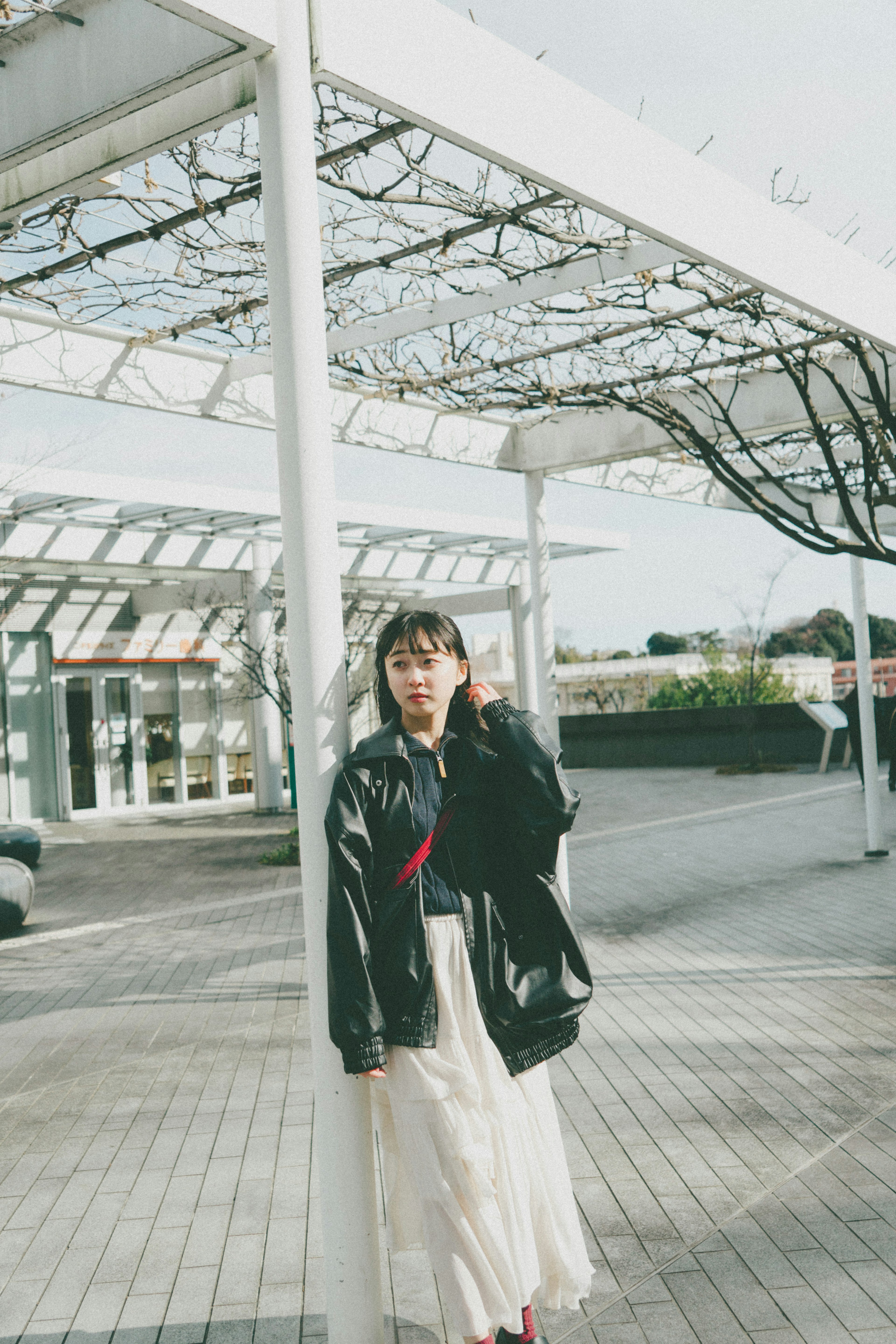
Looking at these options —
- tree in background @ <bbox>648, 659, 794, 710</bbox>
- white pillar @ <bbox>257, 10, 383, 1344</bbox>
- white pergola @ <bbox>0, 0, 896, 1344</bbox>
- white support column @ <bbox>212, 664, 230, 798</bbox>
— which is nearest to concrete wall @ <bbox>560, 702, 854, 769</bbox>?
tree in background @ <bbox>648, 659, 794, 710</bbox>

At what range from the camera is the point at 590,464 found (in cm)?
830

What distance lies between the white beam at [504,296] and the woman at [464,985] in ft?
10.5

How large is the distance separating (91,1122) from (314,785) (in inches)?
110

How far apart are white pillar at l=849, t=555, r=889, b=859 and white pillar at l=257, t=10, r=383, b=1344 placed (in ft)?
26.0

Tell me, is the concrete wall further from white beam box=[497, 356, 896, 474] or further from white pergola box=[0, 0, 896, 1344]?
white pergola box=[0, 0, 896, 1344]

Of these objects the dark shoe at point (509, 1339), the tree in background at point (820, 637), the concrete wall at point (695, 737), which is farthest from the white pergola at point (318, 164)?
the tree in background at point (820, 637)

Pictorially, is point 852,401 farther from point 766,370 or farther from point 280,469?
point 280,469

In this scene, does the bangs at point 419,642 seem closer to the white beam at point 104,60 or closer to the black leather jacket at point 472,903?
the black leather jacket at point 472,903

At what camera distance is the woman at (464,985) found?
97.0 inches

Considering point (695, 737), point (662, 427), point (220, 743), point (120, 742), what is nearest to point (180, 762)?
point (220, 743)

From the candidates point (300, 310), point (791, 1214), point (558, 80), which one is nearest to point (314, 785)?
point (300, 310)

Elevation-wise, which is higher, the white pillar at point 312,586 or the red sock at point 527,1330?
the white pillar at point 312,586

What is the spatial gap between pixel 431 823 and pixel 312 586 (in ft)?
2.10

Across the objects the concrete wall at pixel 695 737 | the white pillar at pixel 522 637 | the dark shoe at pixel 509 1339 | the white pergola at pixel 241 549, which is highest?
the white pergola at pixel 241 549
